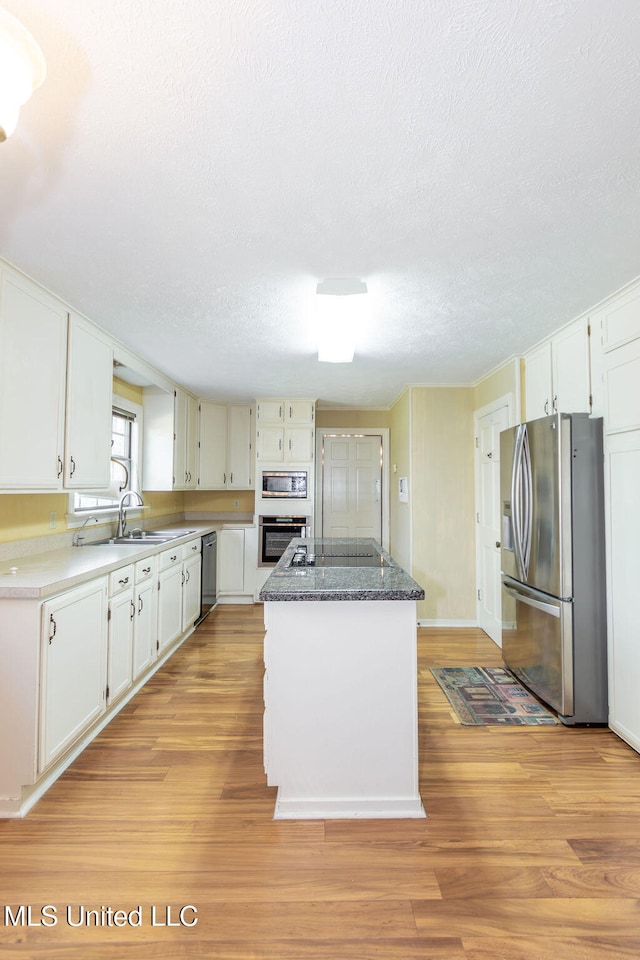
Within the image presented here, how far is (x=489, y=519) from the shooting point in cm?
411

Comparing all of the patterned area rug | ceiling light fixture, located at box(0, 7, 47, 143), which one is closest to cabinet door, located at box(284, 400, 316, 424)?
the patterned area rug

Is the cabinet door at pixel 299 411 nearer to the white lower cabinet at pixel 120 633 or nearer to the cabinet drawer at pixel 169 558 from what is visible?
the cabinet drawer at pixel 169 558

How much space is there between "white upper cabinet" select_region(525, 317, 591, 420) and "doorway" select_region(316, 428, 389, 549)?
269 cm

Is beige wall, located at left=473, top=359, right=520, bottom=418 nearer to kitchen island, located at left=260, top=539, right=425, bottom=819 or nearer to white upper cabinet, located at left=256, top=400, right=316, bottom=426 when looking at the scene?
white upper cabinet, located at left=256, top=400, right=316, bottom=426

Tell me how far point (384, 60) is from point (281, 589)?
168 cm

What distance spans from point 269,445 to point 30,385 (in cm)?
302

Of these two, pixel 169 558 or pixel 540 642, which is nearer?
pixel 540 642

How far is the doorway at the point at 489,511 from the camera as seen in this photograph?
3879 millimetres

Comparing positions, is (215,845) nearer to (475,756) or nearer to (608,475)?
(475,756)

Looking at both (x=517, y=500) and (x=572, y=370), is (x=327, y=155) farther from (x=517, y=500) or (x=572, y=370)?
(x=517, y=500)

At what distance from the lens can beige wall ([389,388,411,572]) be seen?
4633mm

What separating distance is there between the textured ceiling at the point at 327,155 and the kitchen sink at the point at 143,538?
5.70ft

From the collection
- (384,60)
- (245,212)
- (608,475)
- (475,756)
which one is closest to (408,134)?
(384,60)

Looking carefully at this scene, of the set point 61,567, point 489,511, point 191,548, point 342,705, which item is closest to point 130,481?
point 191,548
